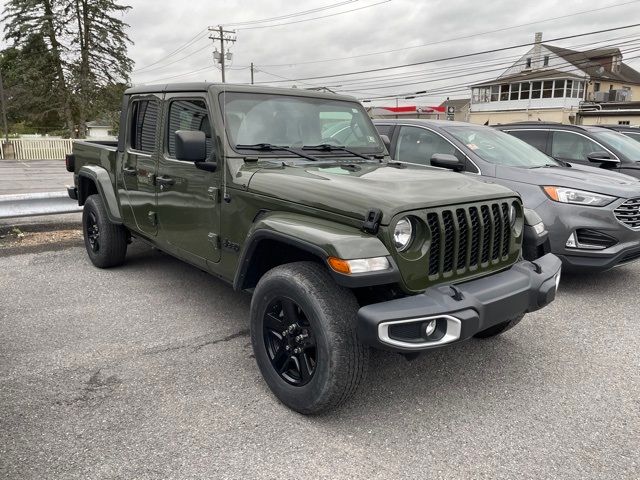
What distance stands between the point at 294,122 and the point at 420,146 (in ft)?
8.75

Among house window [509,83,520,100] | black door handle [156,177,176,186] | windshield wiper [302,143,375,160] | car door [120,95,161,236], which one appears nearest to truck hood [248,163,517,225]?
windshield wiper [302,143,375,160]

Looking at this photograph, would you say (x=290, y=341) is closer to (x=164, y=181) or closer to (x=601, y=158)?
(x=164, y=181)

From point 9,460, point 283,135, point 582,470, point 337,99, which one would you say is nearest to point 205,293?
point 283,135

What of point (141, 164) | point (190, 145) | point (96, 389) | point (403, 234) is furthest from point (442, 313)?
point (141, 164)

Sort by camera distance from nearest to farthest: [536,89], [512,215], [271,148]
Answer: [512,215] → [271,148] → [536,89]

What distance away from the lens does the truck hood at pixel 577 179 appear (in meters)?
4.90

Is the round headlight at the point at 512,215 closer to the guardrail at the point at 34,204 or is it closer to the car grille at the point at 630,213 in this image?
the car grille at the point at 630,213

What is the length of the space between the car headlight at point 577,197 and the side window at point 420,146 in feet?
3.65

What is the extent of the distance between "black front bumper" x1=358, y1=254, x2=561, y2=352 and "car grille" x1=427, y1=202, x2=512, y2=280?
121 millimetres

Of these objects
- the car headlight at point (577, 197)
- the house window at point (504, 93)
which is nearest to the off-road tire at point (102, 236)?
the car headlight at point (577, 197)

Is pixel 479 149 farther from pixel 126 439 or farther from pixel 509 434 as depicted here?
Result: pixel 126 439

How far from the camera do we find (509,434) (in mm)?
2699

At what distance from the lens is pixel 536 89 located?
42312 millimetres

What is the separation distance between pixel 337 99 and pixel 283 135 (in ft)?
2.74
